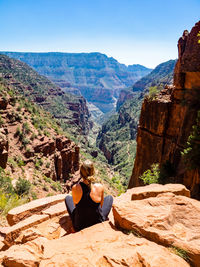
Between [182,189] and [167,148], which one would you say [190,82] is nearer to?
[167,148]

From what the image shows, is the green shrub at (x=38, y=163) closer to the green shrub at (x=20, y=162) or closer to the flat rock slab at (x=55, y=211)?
the green shrub at (x=20, y=162)

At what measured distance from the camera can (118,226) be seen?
3.71 m

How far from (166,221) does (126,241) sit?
0.90m

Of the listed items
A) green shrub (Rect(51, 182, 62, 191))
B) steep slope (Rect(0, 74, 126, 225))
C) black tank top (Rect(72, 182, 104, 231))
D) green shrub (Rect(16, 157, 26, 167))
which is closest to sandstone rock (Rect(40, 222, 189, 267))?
black tank top (Rect(72, 182, 104, 231))

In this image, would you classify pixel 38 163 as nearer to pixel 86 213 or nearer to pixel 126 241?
pixel 86 213

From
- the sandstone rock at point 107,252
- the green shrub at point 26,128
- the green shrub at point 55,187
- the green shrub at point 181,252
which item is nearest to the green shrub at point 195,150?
the green shrub at point 181,252

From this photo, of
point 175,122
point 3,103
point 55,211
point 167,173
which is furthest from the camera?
point 3,103

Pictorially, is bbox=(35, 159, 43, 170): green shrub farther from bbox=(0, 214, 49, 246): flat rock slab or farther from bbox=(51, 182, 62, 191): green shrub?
bbox=(0, 214, 49, 246): flat rock slab

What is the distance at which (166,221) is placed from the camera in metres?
3.54

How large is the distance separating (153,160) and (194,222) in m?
14.9

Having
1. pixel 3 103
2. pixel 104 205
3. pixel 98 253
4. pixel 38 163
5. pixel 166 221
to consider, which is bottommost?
pixel 38 163

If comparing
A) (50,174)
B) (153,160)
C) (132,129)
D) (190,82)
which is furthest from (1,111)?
(132,129)

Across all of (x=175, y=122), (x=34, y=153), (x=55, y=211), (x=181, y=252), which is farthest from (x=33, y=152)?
(x=181, y=252)

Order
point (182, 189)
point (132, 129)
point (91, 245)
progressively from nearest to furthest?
1. point (91, 245)
2. point (182, 189)
3. point (132, 129)
